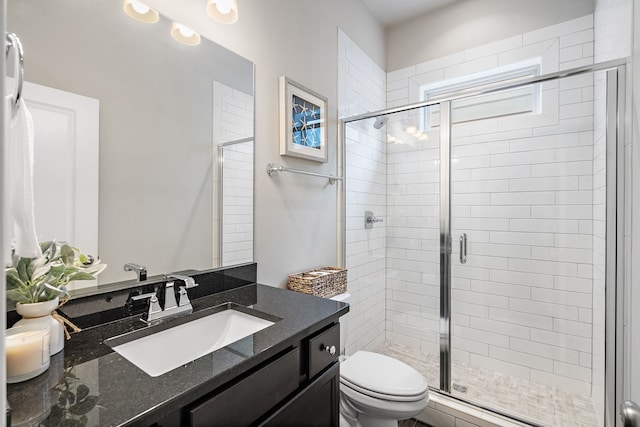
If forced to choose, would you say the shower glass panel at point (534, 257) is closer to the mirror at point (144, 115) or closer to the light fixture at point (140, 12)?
the mirror at point (144, 115)

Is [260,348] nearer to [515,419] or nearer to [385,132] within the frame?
[515,419]

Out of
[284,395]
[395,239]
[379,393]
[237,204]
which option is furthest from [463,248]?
[284,395]

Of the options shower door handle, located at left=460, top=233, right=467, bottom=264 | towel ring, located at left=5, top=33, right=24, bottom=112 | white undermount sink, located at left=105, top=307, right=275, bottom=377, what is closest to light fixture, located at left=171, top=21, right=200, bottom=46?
towel ring, located at left=5, top=33, right=24, bottom=112

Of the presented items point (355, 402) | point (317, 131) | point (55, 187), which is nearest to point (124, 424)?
point (55, 187)

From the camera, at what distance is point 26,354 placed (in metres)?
0.66

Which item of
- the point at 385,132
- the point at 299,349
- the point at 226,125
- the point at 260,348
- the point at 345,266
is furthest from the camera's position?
the point at 385,132

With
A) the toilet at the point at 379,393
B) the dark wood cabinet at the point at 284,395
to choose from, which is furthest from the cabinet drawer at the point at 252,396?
the toilet at the point at 379,393

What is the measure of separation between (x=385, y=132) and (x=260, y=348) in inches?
81.0

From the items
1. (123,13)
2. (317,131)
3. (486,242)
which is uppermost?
(123,13)

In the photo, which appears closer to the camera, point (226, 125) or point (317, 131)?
point (226, 125)

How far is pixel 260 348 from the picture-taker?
2.74ft

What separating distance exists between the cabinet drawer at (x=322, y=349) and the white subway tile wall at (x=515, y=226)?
137 centimetres

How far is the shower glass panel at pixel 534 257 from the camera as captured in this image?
1.92m

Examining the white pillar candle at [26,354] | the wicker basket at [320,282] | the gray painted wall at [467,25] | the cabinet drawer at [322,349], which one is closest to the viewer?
the white pillar candle at [26,354]
